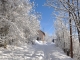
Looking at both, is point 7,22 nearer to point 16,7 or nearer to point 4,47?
point 16,7

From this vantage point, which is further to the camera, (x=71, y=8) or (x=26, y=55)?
(x=26, y=55)

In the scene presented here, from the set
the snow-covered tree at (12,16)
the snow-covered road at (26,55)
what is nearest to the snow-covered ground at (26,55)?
the snow-covered road at (26,55)

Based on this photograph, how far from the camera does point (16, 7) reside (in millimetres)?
17328

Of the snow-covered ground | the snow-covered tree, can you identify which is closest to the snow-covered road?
the snow-covered ground

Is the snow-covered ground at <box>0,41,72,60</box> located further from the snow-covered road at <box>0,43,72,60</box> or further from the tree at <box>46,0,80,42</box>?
the tree at <box>46,0,80,42</box>

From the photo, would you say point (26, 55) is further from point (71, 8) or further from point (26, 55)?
point (71, 8)

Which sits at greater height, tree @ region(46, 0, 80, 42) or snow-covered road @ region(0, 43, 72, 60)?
tree @ region(46, 0, 80, 42)

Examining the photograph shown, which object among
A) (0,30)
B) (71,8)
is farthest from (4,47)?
(71,8)

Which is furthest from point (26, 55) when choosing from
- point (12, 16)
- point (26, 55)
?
point (12, 16)

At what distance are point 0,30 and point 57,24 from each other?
21824 millimetres

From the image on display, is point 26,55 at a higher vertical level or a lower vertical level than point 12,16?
lower

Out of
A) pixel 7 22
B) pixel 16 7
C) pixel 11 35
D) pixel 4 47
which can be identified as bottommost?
pixel 4 47

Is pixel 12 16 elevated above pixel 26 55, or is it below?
above

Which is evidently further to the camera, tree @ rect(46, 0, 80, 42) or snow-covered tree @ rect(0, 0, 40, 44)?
snow-covered tree @ rect(0, 0, 40, 44)
